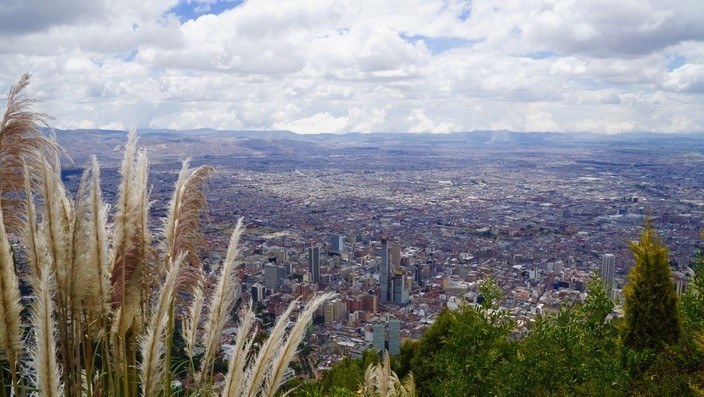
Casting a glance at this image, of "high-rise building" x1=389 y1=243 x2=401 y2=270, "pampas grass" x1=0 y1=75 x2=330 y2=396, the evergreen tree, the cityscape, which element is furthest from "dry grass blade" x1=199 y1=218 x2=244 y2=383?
"high-rise building" x1=389 y1=243 x2=401 y2=270

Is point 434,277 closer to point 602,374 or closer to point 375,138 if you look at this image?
point 602,374

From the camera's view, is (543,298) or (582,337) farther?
(543,298)

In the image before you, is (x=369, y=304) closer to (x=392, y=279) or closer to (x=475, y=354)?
(x=392, y=279)

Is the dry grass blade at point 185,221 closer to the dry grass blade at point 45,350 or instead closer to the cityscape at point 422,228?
the cityscape at point 422,228

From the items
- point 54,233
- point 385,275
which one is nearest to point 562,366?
point 54,233

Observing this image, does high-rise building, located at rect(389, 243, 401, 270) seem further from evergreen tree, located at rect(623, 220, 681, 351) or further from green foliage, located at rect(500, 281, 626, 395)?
green foliage, located at rect(500, 281, 626, 395)

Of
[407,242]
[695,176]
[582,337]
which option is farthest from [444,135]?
[582,337]
